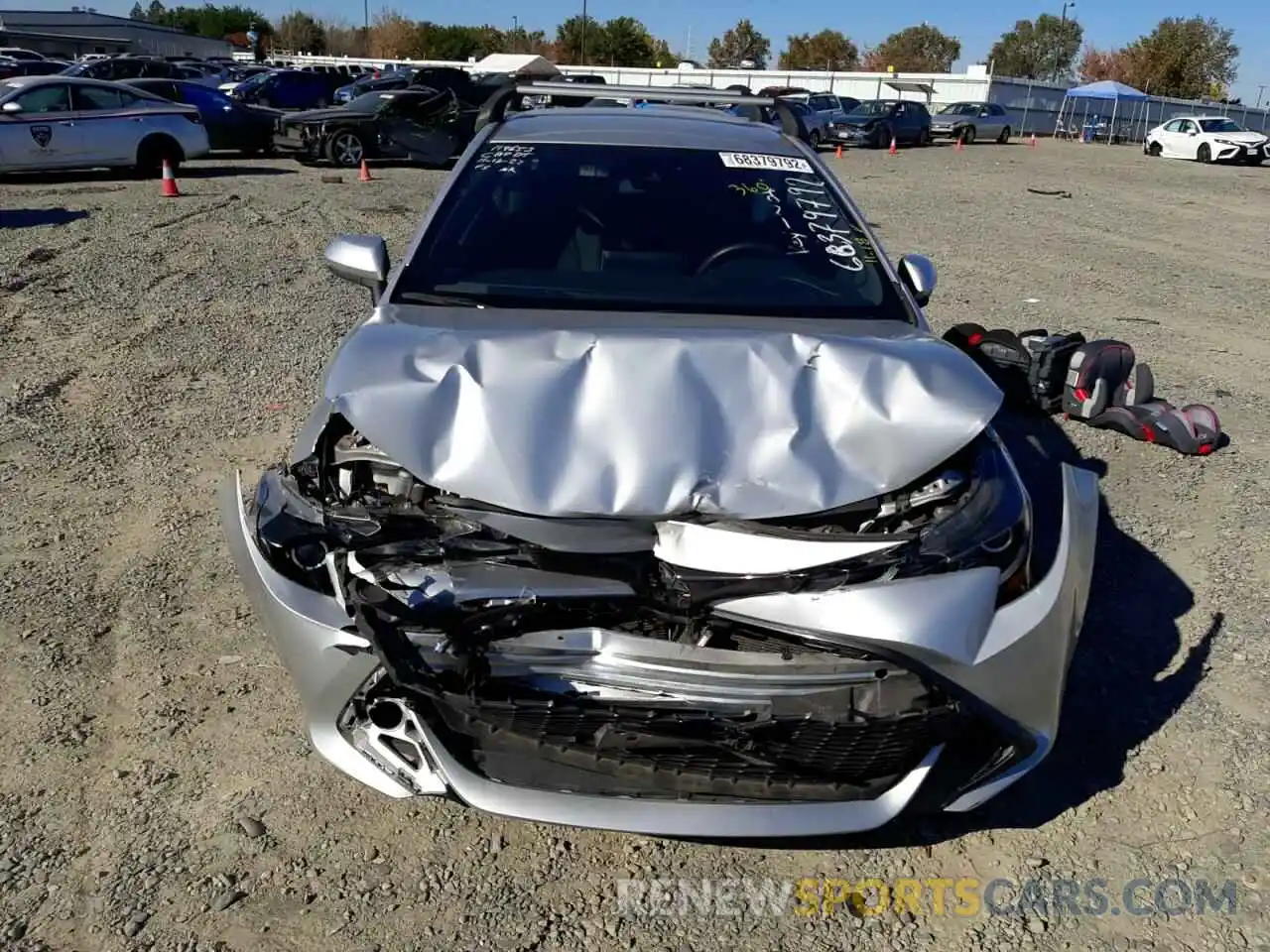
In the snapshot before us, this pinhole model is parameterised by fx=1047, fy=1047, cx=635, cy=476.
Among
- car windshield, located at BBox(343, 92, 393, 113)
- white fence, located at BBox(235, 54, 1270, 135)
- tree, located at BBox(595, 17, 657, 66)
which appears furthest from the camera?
tree, located at BBox(595, 17, 657, 66)

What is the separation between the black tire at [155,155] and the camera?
15.1 metres

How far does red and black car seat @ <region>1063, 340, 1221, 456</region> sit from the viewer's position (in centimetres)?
552

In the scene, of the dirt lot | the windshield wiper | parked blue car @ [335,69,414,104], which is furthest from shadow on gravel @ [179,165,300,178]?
the windshield wiper

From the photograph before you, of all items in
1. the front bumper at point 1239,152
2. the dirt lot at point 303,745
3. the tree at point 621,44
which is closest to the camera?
the dirt lot at point 303,745

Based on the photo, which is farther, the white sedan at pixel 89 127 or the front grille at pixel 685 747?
the white sedan at pixel 89 127

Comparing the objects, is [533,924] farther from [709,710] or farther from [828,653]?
[828,653]

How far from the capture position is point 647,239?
145 inches

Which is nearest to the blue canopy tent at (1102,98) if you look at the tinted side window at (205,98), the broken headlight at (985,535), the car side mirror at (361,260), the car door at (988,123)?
the car door at (988,123)

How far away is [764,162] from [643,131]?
1.69 feet

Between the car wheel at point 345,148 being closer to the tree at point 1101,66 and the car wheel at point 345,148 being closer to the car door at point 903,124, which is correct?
the car door at point 903,124

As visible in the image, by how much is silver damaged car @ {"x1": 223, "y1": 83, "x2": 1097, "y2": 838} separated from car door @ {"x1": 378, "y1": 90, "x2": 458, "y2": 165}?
50.7 feet

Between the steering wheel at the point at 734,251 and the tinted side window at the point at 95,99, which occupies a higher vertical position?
the tinted side window at the point at 95,99

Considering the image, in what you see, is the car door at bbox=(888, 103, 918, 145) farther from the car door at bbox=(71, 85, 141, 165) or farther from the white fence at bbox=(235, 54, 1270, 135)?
the car door at bbox=(71, 85, 141, 165)

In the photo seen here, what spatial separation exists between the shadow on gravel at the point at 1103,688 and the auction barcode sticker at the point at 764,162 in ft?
5.59
